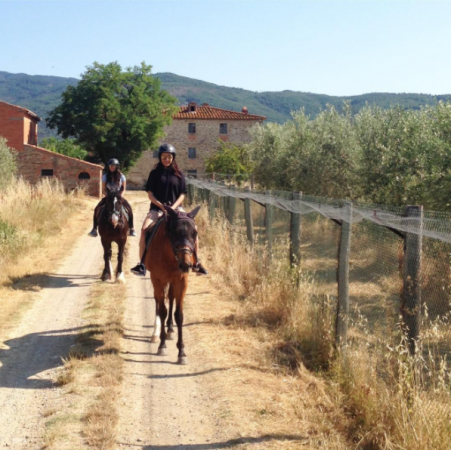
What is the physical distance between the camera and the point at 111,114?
59.4 m

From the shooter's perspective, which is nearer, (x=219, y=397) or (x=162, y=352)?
(x=219, y=397)

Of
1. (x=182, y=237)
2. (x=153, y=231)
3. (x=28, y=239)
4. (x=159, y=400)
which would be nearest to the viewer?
(x=159, y=400)

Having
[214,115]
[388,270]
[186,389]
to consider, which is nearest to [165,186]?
[186,389]

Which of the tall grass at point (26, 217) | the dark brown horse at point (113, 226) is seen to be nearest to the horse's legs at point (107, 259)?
the dark brown horse at point (113, 226)

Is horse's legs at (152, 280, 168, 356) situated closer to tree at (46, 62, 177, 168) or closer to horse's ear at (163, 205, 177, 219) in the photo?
horse's ear at (163, 205, 177, 219)

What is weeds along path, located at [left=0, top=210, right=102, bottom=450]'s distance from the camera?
563cm

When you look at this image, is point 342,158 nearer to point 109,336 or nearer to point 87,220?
point 87,220

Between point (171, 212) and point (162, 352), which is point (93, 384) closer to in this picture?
point (162, 352)

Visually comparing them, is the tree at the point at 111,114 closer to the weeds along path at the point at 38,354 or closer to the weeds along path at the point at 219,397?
the weeds along path at the point at 38,354

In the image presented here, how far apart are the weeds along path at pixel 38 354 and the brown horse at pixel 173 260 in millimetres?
1400

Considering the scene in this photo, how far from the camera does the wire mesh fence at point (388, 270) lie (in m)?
5.49

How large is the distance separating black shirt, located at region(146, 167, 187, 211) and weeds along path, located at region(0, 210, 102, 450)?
2.32m

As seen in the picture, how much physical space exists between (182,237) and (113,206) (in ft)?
17.8

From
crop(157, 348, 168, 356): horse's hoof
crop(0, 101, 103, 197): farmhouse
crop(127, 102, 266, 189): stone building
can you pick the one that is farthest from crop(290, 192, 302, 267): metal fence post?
crop(127, 102, 266, 189): stone building
